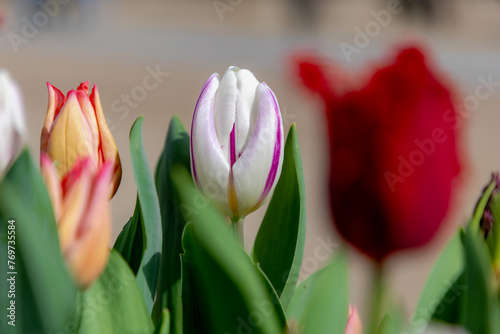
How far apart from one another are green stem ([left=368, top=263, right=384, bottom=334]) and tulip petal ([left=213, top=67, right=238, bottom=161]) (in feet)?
0.32

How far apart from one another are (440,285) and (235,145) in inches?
5.3

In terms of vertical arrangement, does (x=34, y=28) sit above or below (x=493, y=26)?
above

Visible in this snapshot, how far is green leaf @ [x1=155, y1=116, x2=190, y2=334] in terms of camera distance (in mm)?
377

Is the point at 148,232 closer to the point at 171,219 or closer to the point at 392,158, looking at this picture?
the point at 171,219

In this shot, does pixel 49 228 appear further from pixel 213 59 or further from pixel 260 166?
pixel 213 59

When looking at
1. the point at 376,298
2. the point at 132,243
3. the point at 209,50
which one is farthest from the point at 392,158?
Answer: the point at 209,50

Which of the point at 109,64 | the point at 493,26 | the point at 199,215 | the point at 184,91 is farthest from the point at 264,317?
the point at 493,26

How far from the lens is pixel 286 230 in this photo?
1.20 ft

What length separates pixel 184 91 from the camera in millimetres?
3156

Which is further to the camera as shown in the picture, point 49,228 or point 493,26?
point 493,26

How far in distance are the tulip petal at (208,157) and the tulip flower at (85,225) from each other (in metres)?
0.07

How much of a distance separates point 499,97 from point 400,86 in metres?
3.35

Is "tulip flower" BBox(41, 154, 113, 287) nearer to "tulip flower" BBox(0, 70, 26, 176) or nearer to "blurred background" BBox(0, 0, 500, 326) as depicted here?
"tulip flower" BBox(0, 70, 26, 176)

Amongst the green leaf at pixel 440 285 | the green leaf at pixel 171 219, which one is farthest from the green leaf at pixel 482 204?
the green leaf at pixel 171 219
